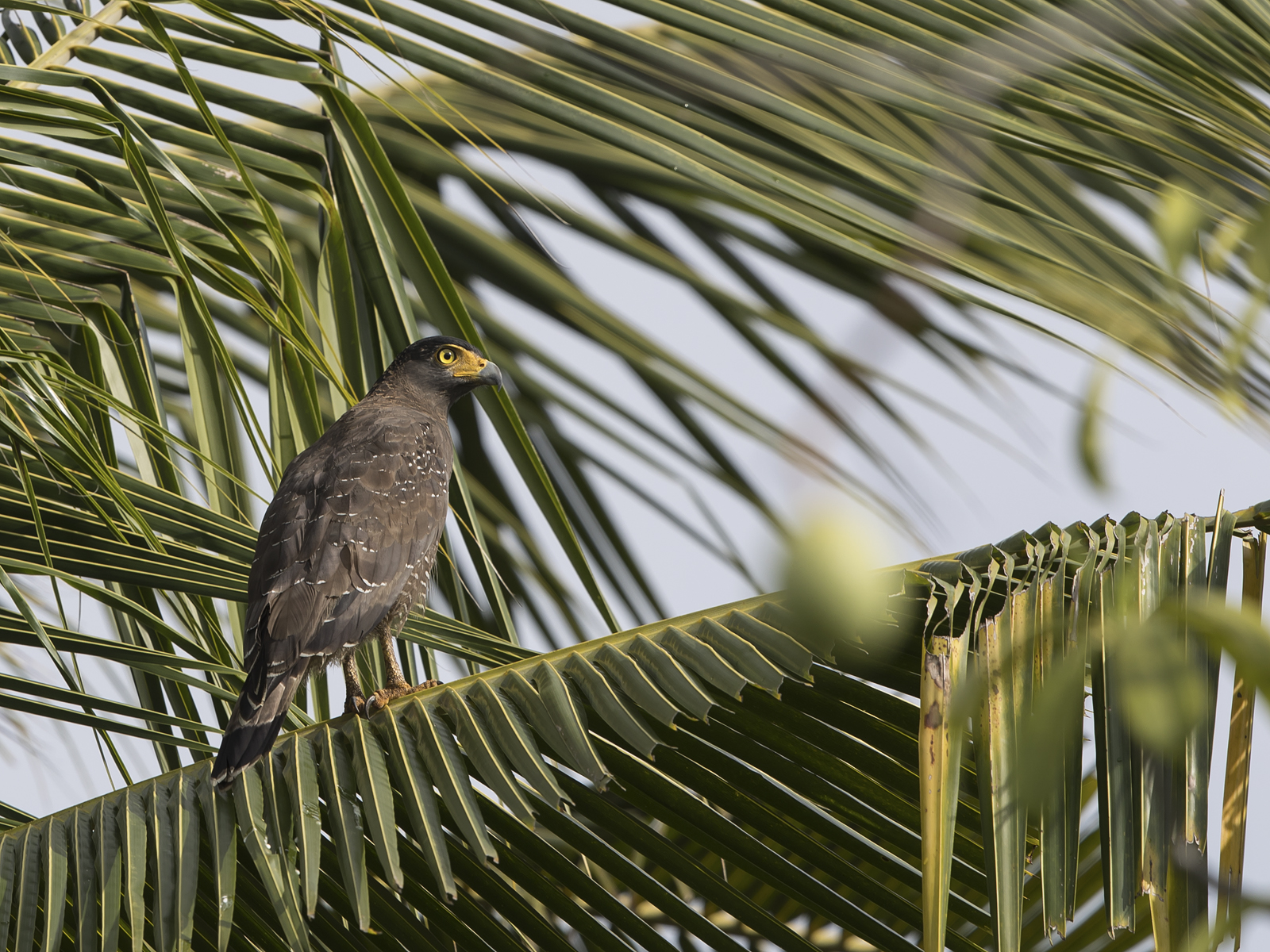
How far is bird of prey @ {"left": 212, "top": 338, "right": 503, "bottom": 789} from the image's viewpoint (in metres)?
2.76

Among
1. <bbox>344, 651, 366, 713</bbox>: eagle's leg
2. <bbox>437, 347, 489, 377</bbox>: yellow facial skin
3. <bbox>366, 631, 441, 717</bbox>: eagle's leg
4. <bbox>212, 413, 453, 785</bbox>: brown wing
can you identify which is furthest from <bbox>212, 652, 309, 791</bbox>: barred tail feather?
<bbox>437, 347, 489, 377</bbox>: yellow facial skin

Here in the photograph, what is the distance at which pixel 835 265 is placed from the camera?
2562mm

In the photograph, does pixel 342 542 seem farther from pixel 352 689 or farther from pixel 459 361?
pixel 459 361

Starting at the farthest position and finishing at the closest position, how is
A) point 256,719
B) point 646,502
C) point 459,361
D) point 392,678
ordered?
point 459,361 < point 392,678 < point 646,502 < point 256,719

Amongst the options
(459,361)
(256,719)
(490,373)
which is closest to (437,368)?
(459,361)

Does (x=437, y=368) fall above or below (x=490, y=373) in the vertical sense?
above

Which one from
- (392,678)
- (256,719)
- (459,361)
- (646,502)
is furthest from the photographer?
(459,361)

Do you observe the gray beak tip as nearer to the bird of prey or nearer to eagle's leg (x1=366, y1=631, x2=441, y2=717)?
the bird of prey

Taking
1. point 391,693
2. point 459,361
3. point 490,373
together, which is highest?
point 459,361

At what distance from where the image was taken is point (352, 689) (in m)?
3.16

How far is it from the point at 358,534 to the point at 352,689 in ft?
1.42

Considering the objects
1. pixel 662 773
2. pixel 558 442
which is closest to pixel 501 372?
pixel 558 442

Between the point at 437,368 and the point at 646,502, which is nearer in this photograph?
the point at 646,502

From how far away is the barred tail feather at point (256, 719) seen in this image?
6.82 feet
